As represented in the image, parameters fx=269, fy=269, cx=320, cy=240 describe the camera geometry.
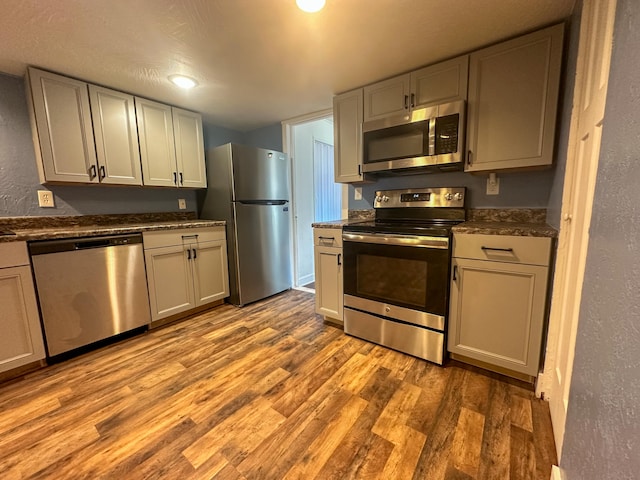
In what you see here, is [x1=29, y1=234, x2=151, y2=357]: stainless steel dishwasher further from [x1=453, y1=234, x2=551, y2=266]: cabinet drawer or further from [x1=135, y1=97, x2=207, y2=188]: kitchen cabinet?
[x1=453, y1=234, x2=551, y2=266]: cabinet drawer

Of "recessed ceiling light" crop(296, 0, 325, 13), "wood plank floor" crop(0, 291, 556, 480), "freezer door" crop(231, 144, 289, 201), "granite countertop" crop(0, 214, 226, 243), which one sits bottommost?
"wood plank floor" crop(0, 291, 556, 480)

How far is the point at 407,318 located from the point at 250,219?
184 centimetres

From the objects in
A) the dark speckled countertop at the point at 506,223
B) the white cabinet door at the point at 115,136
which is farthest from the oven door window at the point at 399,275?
the white cabinet door at the point at 115,136

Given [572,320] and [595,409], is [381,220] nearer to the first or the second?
[572,320]

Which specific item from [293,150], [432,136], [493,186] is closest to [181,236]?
[293,150]

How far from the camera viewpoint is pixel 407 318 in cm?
186

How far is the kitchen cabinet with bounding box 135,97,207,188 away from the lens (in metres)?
2.43

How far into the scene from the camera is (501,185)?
1.92 meters

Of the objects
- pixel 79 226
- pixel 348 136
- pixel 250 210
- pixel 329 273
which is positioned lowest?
pixel 329 273

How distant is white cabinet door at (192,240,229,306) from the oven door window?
55.3 inches

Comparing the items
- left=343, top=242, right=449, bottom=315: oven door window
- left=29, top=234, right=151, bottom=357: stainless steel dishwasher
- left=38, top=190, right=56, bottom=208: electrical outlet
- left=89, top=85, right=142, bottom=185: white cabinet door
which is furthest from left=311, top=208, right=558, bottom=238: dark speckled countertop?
left=38, top=190, right=56, bottom=208: electrical outlet

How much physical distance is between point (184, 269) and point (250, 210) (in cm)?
86

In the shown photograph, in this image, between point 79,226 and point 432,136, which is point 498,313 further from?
point 79,226

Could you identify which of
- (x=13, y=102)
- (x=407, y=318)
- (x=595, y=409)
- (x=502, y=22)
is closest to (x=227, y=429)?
(x=407, y=318)
